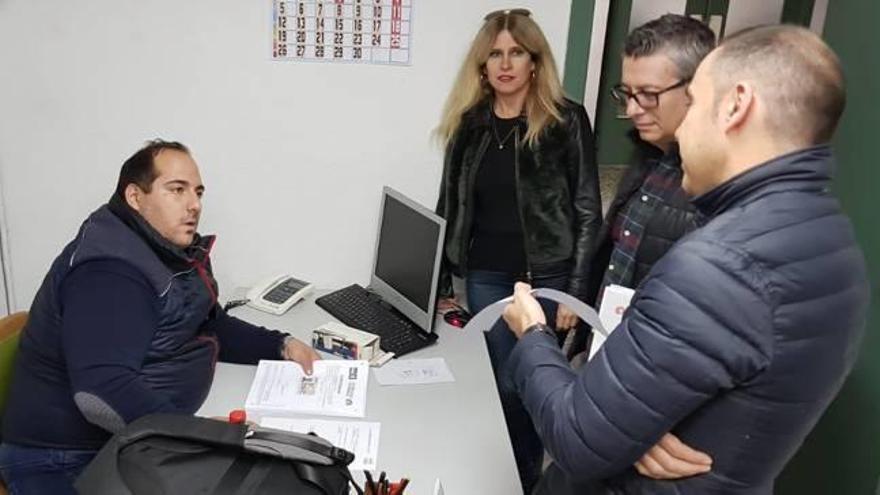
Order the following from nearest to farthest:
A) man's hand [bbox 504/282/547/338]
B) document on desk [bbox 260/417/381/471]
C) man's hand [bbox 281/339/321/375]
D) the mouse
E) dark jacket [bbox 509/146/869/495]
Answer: dark jacket [bbox 509/146/869/495]
man's hand [bbox 504/282/547/338]
document on desk [bbox 260/417/381/471]
man's hand [bbox 281/339/321/375]
the mouse

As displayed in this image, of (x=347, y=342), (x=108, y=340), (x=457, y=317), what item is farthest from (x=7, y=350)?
(x=457, y=317)

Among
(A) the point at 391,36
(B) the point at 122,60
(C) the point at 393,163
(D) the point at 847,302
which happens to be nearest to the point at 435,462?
(D) the point at 847,302

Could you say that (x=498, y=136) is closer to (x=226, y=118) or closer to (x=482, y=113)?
(x=482, y=113)

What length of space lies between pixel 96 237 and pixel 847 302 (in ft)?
4.86

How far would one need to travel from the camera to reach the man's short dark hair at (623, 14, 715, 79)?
1.47m

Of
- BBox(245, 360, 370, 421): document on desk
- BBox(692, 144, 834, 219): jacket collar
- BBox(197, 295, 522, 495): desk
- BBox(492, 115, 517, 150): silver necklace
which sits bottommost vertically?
BBox(197, 295, 522, 495): desk

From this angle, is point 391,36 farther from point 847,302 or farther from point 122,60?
point 847,302

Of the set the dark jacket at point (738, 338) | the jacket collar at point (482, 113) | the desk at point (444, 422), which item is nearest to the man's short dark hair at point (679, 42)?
the dark jacket at point (738, 338)

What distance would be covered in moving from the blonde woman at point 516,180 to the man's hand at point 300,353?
25.4 inches

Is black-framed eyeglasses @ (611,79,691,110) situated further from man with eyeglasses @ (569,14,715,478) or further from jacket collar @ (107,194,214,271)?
jacket collar @ (107,194,214,271)

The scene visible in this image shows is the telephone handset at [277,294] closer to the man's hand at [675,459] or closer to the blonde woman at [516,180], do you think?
the blonde woman at [516,180]

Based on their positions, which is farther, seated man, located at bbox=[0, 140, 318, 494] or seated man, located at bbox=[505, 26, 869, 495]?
seated man, located at bbox=[0, 140, 318, 494]

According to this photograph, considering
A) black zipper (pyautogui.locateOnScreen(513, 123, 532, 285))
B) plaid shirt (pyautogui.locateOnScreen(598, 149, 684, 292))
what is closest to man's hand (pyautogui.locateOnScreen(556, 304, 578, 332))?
black zipper (pyautogui.locateOnScreen(513, 123, 532, 285))

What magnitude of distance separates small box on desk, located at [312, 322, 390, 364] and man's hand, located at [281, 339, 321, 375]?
0.21ft
